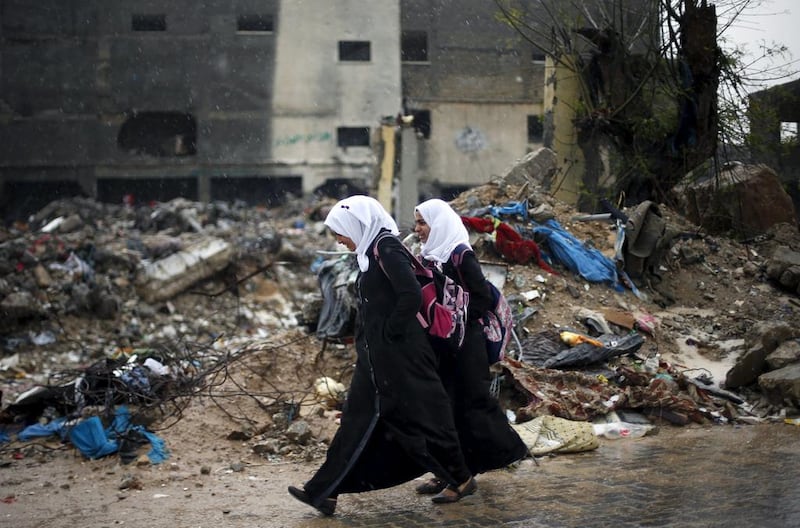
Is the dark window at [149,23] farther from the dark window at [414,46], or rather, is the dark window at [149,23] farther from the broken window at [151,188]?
the dark window at [414,46]

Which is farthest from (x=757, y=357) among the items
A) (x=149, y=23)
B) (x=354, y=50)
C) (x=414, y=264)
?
(x=149, y=23)

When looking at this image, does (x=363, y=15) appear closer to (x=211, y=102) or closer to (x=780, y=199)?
(x=211, y=102)

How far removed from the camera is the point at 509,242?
854cm

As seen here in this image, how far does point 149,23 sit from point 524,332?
2656cm

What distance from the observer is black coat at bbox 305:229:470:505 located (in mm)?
4156

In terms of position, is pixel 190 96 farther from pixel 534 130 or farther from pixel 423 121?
pixel 534 130

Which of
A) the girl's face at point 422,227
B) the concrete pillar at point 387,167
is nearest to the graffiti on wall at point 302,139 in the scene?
the concrete pillar at point 387,167

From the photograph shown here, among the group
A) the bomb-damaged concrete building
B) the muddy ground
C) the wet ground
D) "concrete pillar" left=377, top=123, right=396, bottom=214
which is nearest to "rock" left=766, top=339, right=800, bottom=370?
the muddy ground

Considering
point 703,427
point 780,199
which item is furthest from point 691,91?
point 703,427

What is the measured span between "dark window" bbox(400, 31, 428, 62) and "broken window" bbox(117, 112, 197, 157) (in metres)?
7.98

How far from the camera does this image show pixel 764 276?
32.0 feet

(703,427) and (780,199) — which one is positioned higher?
(780,199)

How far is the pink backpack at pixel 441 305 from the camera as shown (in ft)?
14.2

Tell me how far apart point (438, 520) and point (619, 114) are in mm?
8741
